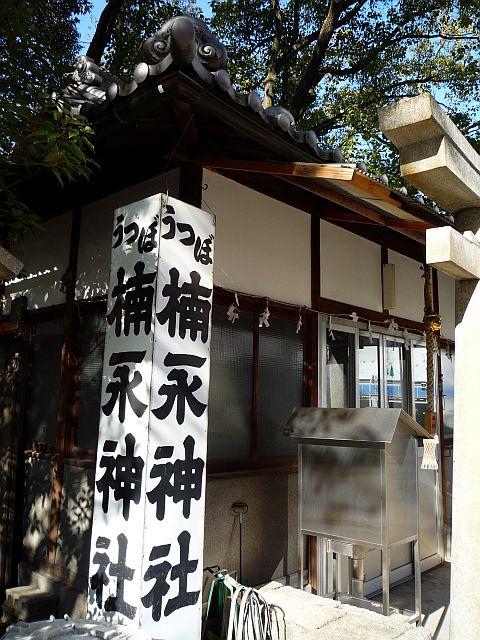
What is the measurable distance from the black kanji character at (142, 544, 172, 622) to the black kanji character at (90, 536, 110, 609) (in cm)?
35

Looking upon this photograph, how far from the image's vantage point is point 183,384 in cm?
394

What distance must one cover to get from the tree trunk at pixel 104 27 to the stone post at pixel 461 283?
951 cm

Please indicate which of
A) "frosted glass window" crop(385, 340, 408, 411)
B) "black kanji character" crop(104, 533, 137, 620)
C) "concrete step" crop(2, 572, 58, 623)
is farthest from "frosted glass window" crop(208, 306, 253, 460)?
"frosted glass window" crop(385, 340, 408, 411)

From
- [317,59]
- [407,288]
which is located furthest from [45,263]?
[317,59]

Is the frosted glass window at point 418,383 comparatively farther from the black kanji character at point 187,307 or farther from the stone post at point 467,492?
the black kanji character at point 187,307

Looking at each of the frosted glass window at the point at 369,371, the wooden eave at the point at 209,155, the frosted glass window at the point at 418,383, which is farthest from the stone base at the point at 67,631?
the frosted glass window at the point at 418,383

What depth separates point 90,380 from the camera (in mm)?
5770

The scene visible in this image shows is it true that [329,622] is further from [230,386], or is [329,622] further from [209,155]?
[209,155]

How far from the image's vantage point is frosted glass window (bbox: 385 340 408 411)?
7914 millimetres

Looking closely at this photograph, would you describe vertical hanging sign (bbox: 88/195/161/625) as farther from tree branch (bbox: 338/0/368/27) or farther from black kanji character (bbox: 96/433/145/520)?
tree branch (bbox: 338/0/368/27)

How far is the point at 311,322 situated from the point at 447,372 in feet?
14.2

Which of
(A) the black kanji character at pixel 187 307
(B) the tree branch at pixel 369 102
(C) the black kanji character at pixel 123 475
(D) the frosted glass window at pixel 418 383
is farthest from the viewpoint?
(B) the tree branch at pixel 369 102

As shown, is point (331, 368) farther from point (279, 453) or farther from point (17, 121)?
point (17, 121)

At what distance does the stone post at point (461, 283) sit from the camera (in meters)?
3.36
